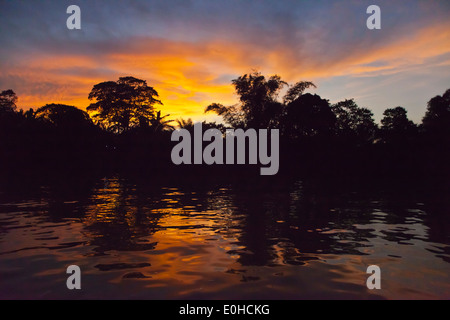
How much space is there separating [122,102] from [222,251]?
40251mm

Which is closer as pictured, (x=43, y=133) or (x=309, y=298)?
(x=309, y=298)

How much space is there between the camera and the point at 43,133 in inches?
1147

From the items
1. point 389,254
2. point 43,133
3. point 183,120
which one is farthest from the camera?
point 183,120

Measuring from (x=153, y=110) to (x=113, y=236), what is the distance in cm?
4006

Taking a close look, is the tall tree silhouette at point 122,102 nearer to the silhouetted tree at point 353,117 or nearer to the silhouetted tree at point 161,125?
the silhouetted tree at point 161,125

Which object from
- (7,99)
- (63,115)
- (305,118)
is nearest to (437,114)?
(305,118)

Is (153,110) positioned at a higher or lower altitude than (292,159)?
higher

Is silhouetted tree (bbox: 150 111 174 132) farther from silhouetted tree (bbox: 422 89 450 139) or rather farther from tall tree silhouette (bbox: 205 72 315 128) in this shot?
silhouetted tree (bbox: 422 89 450 139)

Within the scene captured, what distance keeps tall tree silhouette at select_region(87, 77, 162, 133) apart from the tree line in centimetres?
644

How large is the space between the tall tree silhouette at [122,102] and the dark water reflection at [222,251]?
34.1 metres

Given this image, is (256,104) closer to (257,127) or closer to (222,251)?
(257,127)

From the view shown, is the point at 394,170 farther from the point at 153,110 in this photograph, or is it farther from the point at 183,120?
the point at 153,110

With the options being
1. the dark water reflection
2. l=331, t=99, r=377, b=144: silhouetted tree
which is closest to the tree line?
l=331, t=99, r=377, b=144: silhouetted tree
